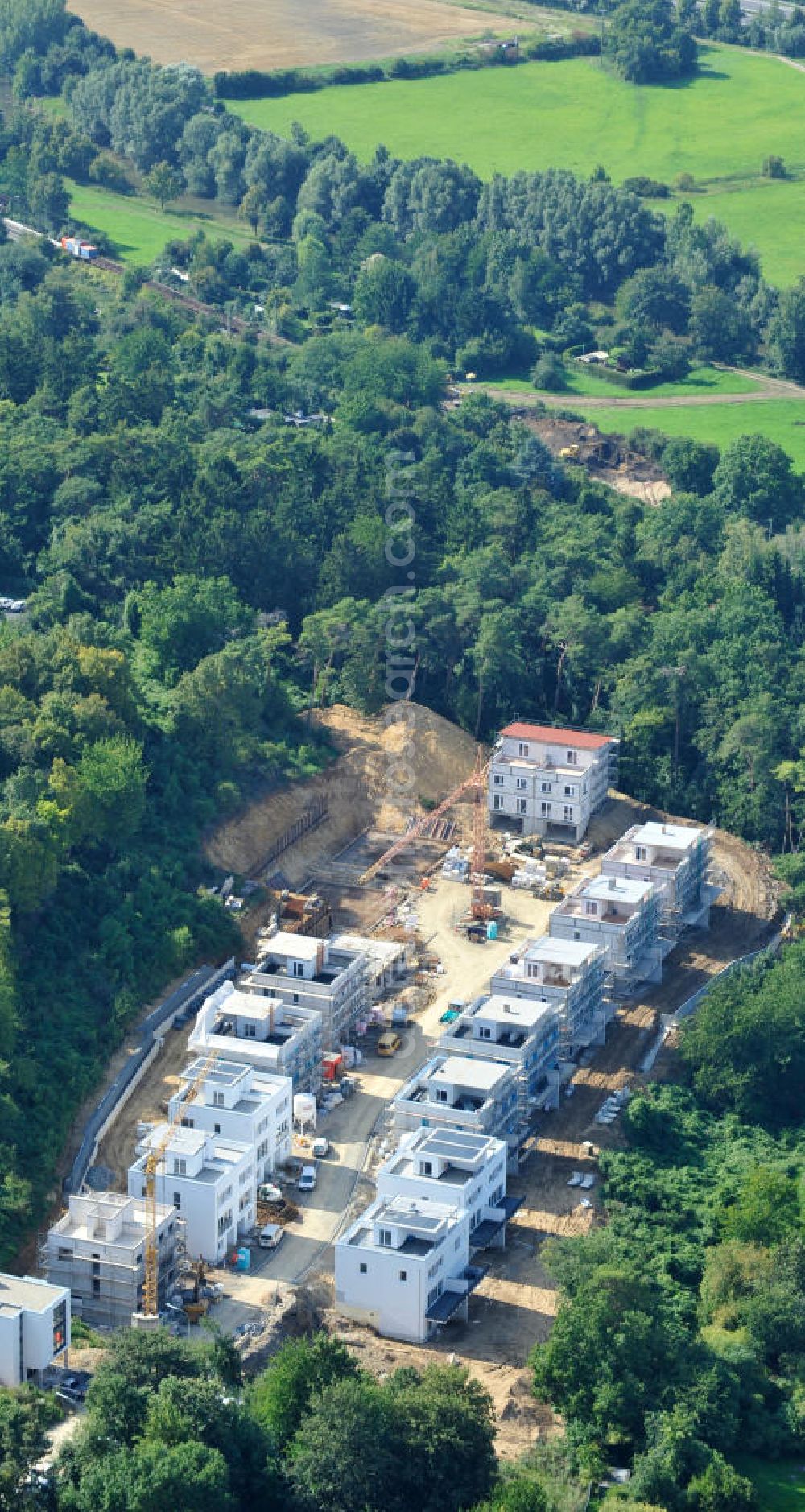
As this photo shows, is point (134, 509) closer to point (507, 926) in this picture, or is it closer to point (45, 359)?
point (45, 359)

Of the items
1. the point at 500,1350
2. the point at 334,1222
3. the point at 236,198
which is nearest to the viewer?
the point at 500,1350

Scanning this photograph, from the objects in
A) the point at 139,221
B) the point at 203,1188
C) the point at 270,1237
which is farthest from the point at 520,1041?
the point at 139,221

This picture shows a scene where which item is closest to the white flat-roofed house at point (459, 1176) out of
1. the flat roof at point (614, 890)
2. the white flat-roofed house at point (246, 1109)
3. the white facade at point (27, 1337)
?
the white flat-roofed house at point (246, 1109)

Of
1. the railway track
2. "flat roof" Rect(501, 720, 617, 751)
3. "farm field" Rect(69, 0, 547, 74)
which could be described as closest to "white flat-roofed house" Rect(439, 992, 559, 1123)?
"flat roof" Rect(501, 720, 617, 751)

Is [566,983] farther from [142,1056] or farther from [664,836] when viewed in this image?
[142,1056]

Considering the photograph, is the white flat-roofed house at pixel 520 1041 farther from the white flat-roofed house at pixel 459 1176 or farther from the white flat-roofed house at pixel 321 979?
the white flat-roofed house at pixel 459 1176

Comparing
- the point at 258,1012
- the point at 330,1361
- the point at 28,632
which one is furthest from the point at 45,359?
the point at 330,1361

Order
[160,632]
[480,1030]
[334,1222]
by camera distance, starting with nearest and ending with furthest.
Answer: [334,1222], [480,1030], [160,632]
